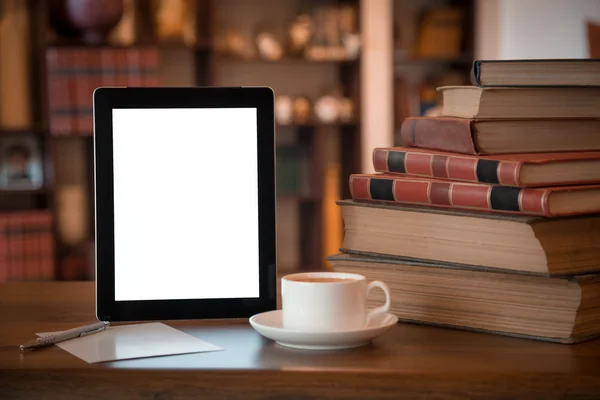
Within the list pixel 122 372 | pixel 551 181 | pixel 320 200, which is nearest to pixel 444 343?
pixel 551 181

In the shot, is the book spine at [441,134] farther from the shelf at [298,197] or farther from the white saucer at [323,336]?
the shelf at [298,197]

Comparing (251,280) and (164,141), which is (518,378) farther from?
(164,141)

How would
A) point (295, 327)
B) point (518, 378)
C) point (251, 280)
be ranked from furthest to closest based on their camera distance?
1. point (251, 280)
2. point (295, 327)
3. point (518, 378)

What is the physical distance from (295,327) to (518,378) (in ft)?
0.73

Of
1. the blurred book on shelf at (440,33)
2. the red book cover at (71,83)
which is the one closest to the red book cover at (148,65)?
the red book cover at (71,83)

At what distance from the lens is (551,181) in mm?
873

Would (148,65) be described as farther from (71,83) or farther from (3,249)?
(3,249)

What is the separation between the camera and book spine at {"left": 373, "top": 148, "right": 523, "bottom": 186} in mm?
861

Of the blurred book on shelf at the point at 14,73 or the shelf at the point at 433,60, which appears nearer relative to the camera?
the blurred book on shelf at the point at 14,73

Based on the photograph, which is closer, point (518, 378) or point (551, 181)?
point (518, 378)

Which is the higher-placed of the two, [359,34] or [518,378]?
[359,34]

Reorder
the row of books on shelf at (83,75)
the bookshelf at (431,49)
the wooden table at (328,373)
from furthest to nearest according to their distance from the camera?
the bookshelf at (431,49)
the row of books on shelf at (83,75)
the wooden table at (328,373)

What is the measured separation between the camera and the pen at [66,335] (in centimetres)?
86

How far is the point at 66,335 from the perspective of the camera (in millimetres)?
891
